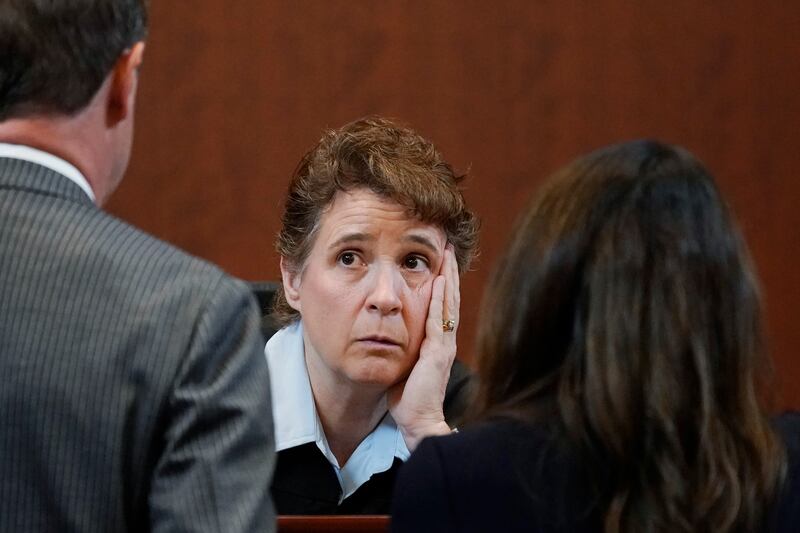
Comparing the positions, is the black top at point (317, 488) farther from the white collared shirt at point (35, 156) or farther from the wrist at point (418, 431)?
the white collared shirt at point (35, 156)

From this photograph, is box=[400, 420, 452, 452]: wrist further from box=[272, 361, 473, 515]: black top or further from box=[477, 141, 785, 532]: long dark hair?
box=[477, 141, 785, 532]: long dark hair

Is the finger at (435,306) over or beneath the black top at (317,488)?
over

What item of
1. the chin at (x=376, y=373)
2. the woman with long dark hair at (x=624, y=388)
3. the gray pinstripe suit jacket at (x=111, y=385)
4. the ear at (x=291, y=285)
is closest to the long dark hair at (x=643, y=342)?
the woman with long dark hair at (x=624, y=388)

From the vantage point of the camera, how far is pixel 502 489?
1.12 m

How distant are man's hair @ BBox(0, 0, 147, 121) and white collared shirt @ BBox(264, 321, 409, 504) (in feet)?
3.19

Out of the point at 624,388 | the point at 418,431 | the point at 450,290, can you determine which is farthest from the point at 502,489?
the point at 450,290

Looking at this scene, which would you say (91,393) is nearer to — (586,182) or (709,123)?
(586,182)

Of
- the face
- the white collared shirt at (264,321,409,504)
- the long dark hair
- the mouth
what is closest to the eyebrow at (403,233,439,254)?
the face

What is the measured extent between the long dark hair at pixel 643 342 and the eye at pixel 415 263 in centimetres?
94

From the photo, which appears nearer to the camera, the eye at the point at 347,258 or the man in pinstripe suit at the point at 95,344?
the man in pinstripe suit at the point at 95,344

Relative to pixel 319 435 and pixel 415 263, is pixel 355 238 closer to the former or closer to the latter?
pixel 415 263

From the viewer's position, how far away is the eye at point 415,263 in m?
2.14

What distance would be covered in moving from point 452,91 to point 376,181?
1.29m

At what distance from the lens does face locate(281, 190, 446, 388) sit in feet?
6.76
